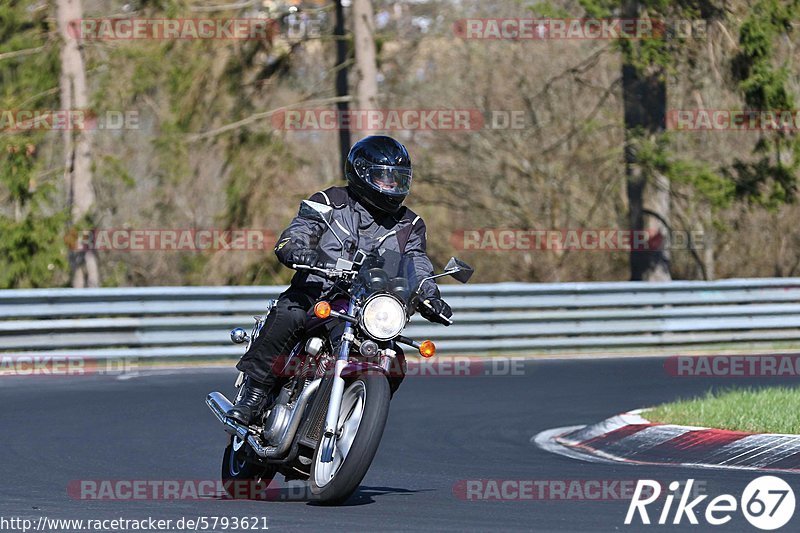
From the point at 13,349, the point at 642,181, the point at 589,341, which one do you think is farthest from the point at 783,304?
the point at 13,349

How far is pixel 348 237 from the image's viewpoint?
7719 millimetres

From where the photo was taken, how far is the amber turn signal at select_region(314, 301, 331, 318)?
7109 millimetres

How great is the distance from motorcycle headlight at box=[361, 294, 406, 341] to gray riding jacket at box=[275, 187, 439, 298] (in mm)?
621

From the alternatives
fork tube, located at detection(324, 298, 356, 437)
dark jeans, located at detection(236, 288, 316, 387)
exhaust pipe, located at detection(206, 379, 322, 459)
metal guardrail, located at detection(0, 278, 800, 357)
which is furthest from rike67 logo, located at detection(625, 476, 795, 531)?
metal guardrail, located at detection(0, 278, 800, 357)

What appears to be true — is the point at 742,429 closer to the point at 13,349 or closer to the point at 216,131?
the point at 13,349

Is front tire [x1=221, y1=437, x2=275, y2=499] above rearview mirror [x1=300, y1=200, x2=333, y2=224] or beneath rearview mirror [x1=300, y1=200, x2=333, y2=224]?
beneath

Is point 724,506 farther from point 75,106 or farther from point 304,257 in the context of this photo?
point 75,106

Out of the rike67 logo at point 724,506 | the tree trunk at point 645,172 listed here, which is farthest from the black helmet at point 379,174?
the tree trunk at point 645,172

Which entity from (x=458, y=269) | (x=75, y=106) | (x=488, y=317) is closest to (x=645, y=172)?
(x=488, y=317)

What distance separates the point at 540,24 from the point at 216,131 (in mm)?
6175

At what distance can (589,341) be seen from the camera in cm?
1955

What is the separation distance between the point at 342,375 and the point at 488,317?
1198 centimetres

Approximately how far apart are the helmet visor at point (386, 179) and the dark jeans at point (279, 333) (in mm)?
705

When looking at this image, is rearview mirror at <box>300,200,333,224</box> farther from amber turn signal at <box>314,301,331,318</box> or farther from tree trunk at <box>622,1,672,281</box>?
tree trunk at <box>622,1,672,281</box>
